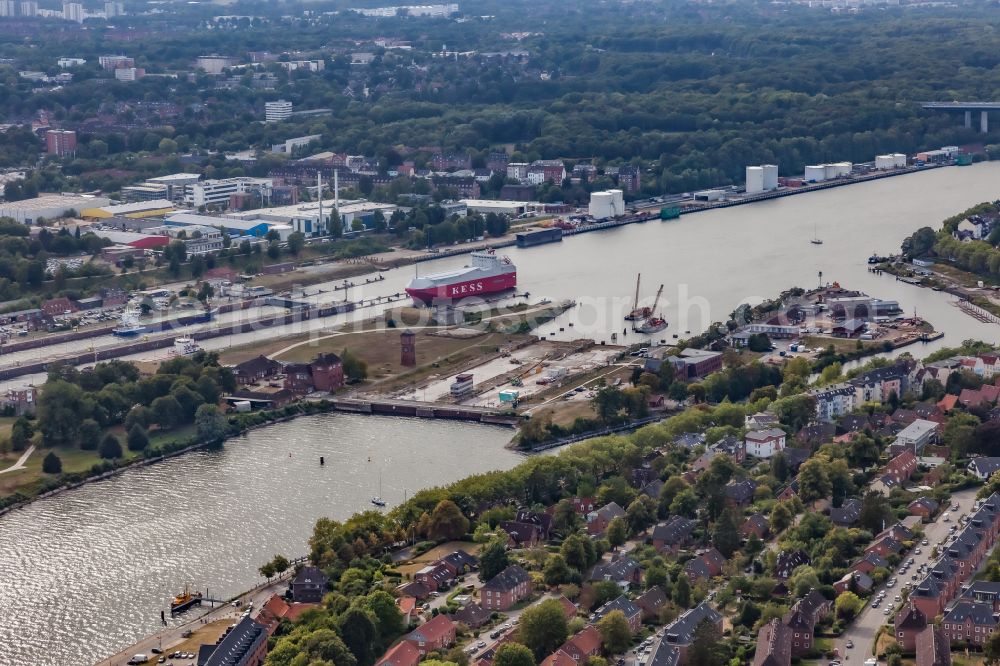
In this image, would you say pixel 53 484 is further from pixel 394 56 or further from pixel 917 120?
pixel 394 56

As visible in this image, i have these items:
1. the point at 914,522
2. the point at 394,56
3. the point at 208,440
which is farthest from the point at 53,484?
the point at 394,56

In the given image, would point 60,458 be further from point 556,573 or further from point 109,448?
point 556,573

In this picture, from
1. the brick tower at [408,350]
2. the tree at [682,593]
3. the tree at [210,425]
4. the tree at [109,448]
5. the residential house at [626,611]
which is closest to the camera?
the residential house at [626,611]

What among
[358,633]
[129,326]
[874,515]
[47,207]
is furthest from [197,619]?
[47,207]

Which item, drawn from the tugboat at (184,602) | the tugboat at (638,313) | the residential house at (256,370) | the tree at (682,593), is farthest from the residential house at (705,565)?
the tugboat at (638,313)

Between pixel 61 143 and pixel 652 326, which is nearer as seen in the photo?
pixel 652 326

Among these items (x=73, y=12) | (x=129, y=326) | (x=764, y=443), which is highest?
(x=73, y=12)

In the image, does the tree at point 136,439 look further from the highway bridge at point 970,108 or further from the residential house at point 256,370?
the highway bridge at point 970,108
